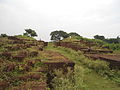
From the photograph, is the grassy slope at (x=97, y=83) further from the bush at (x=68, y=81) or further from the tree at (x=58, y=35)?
the tree at (x=58, y=35)

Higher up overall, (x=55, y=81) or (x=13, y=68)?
(x=13, y=68)

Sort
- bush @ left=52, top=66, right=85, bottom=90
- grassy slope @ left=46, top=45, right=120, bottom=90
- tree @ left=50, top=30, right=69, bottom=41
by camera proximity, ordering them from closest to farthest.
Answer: bush @ left=52, top=66, right=85, bottom=90 → grassy slope @ left=46, top=45, right=120, bottom=90 → tree @ left=50, top=30, right=69, bottom=41

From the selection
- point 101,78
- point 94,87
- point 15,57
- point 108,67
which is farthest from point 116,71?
point 15,57

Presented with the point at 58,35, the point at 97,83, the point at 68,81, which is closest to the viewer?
the point at 68,81

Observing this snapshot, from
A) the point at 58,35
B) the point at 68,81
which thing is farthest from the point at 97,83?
the point at 58,35

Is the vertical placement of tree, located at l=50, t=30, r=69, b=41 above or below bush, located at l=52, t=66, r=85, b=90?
above

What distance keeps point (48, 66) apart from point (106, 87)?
9.79 ft

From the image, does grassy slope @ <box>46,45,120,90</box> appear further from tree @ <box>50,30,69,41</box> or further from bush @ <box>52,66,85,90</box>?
tree @ <box>50,30,69,41</box>

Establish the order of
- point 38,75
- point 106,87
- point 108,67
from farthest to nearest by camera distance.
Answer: point 108,67 < point 106,87 < point 38,75

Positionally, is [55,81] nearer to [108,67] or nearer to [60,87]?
[60,87]

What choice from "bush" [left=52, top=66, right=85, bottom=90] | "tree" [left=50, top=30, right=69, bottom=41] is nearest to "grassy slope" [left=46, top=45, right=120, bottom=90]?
"bush" [left=52, top=66, right=85, bottom=90]

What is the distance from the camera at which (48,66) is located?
5910mm

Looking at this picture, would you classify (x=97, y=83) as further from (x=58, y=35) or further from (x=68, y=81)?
(x=58, y=35)

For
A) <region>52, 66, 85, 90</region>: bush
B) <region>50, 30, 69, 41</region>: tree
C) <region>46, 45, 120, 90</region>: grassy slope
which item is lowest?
<region>46, 45, 120, 90</region>: grassy slope
